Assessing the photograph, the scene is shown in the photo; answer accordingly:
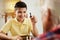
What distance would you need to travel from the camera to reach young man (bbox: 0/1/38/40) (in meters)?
1.01

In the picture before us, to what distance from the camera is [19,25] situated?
107 centimetres

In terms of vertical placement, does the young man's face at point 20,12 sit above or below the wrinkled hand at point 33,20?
above

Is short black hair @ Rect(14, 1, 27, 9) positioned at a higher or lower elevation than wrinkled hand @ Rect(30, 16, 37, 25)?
higher

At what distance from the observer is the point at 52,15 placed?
37 centimetres

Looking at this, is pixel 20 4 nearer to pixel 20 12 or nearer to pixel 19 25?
pixel 20 12

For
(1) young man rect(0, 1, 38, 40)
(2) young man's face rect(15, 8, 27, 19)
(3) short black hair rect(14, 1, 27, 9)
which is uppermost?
(3) short black hair rect(14, 1, 27, 9)

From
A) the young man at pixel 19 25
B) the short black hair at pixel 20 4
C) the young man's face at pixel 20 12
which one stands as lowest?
the young man at pixel 19 25

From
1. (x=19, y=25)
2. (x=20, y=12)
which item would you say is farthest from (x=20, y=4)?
(x=19, y=25)

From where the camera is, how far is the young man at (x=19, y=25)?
1006 mm

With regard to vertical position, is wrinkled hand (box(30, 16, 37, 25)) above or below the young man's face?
below

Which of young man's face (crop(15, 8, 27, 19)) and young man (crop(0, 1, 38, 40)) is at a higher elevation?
young man's face (crop(15, 8, 27, 19))

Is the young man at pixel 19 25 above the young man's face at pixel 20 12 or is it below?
below

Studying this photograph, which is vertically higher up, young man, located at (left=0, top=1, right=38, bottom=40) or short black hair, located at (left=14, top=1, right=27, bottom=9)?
short black hair, located at (left=14, top=1, right=27, bottom=9)

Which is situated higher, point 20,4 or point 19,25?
point 20,4
